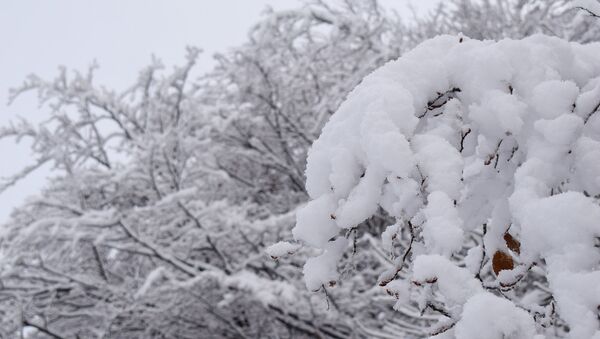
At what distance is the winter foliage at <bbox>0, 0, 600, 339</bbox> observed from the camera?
40.8 inches

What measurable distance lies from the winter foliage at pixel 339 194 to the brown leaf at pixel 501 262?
17 mm

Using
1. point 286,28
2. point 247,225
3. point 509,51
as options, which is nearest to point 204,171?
point 247,225

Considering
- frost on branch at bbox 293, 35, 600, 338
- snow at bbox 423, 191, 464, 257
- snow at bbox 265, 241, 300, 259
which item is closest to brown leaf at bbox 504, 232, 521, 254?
frost on branch at bbox 293, 35, 600, 338

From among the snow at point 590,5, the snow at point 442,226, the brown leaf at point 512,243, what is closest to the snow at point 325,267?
the snow at point 442,226

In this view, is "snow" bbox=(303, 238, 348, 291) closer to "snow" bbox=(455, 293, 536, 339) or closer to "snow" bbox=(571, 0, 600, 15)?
"snow" bbox=(455, 293, 536, 339)

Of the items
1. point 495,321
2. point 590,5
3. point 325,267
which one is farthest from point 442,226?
point 590,5

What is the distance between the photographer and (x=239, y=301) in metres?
4.68

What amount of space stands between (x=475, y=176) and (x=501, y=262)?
0.60ft

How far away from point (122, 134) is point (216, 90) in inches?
44.9

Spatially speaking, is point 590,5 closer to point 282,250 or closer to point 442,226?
point 442,226

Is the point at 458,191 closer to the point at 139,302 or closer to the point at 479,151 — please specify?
the point at 479,151

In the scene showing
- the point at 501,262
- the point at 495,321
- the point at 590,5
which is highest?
the point at 590,5

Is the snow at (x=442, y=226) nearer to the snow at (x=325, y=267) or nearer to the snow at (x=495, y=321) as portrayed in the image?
the snow at (x=495, y=321)

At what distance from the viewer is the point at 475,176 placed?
4.10 ft
